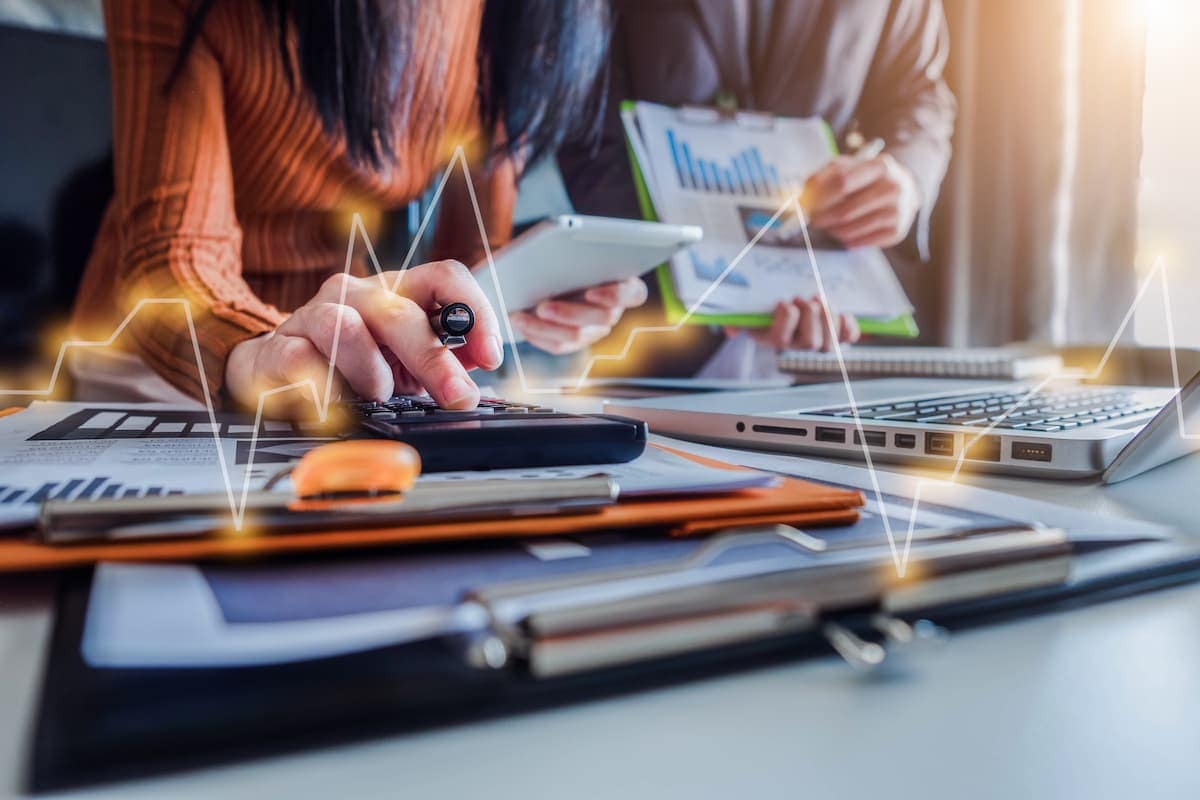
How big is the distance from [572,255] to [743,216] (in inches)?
17.7

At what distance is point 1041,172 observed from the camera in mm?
1398

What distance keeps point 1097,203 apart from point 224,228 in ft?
4.44

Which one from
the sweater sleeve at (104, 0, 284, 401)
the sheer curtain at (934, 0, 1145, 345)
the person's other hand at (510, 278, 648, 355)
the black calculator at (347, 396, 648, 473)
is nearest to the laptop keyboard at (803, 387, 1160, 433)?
the black calculator at (347, 396, 648, 473)

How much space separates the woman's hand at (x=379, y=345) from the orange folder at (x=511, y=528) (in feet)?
0.58

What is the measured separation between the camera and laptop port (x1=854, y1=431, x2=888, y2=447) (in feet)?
1.45

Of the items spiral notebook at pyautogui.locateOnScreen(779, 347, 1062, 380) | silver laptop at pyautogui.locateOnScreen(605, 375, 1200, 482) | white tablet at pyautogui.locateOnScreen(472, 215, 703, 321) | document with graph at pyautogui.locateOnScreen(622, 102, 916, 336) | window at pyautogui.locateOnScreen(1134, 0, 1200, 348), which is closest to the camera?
silver laptop at pyautogui.locateOnScreen(605, 375, 1200, 482)

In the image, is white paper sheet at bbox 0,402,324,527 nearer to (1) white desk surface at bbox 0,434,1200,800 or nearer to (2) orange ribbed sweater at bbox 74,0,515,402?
(1) white desk surface at bbox 0,434,1200,800

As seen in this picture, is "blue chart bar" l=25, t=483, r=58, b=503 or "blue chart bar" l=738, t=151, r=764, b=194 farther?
"blue chart bar" l=738, t=151, r=764, b=194

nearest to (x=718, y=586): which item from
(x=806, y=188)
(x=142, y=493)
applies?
(x=142, y=493)

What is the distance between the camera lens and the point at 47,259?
2.56ft

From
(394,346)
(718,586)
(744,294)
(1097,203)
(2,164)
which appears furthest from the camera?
(1097,203)

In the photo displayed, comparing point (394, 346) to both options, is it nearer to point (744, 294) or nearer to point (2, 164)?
point (2, 164)

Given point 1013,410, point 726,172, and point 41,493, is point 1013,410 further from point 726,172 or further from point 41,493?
point 726,172

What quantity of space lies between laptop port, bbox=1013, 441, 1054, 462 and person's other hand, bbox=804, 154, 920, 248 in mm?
785
